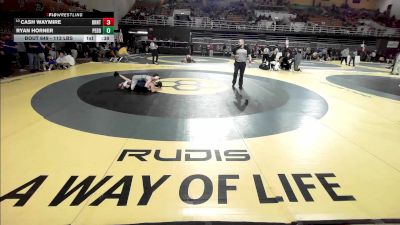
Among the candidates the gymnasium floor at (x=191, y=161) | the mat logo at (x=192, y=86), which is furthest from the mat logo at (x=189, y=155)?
the mat logo at (x=192, y=86)

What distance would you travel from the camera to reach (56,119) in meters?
5.07
